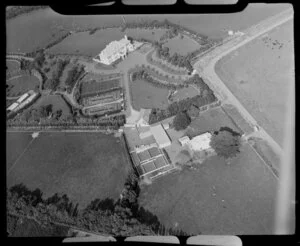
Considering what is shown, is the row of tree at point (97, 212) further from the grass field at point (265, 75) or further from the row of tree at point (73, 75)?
the row of tree at point (73, 75)

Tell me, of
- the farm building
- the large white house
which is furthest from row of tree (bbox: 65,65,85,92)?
the farm building

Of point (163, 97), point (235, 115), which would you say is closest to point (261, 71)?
point (235, 115)

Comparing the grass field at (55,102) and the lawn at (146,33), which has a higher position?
the lawn at (146,33)

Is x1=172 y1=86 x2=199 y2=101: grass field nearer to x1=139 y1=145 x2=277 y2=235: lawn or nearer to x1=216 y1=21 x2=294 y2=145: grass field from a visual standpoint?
x1=216 y1=21 x2=294 y2=145: grass field

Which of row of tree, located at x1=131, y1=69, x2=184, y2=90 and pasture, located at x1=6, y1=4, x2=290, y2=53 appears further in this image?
pasture, located at x1=6, y1=4, x2=290, y2=53

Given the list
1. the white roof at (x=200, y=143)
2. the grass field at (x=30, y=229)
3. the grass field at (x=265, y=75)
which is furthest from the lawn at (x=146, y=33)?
the grass field at (x=30, y=229)
